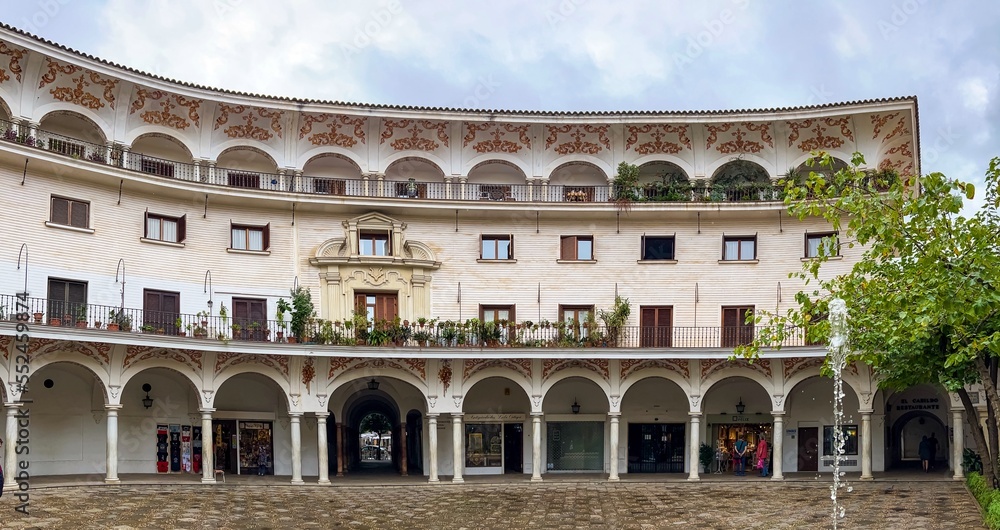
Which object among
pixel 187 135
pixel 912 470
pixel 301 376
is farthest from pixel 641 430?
pixel 187 135

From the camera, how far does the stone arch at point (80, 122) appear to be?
30.1m

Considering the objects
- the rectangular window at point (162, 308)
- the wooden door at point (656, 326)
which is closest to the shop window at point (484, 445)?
the wooden door at point (656, 326)

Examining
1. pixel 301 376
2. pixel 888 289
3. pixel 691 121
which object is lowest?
pixel 301 376

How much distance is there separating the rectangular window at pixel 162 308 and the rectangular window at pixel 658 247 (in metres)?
15.1

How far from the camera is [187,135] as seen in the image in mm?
32531

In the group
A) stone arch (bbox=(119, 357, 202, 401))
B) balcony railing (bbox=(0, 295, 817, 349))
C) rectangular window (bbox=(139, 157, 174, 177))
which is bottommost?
stone arch (bbox=(119, 357, 202, 401))

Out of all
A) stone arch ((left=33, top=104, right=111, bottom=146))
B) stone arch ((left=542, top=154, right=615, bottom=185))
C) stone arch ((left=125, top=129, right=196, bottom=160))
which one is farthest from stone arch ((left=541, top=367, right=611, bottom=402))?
stone arch ((left=33, top=104, right=111, bottom=146))

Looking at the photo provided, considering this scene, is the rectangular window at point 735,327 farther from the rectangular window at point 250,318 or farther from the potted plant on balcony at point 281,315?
the rectangular window at point 250,318

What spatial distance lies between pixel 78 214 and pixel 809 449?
24.5m

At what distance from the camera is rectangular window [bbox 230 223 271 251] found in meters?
32.6

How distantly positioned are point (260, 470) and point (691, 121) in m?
18.0

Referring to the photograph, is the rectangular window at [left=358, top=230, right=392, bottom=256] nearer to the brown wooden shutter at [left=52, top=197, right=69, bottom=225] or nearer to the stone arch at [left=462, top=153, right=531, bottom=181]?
the stone arch at [left=462, top=153, right=531, bottom=181]

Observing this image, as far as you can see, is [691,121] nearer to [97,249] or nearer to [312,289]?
[312,289]

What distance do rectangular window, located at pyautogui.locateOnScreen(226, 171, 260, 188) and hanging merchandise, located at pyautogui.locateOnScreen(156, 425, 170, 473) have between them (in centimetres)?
800
